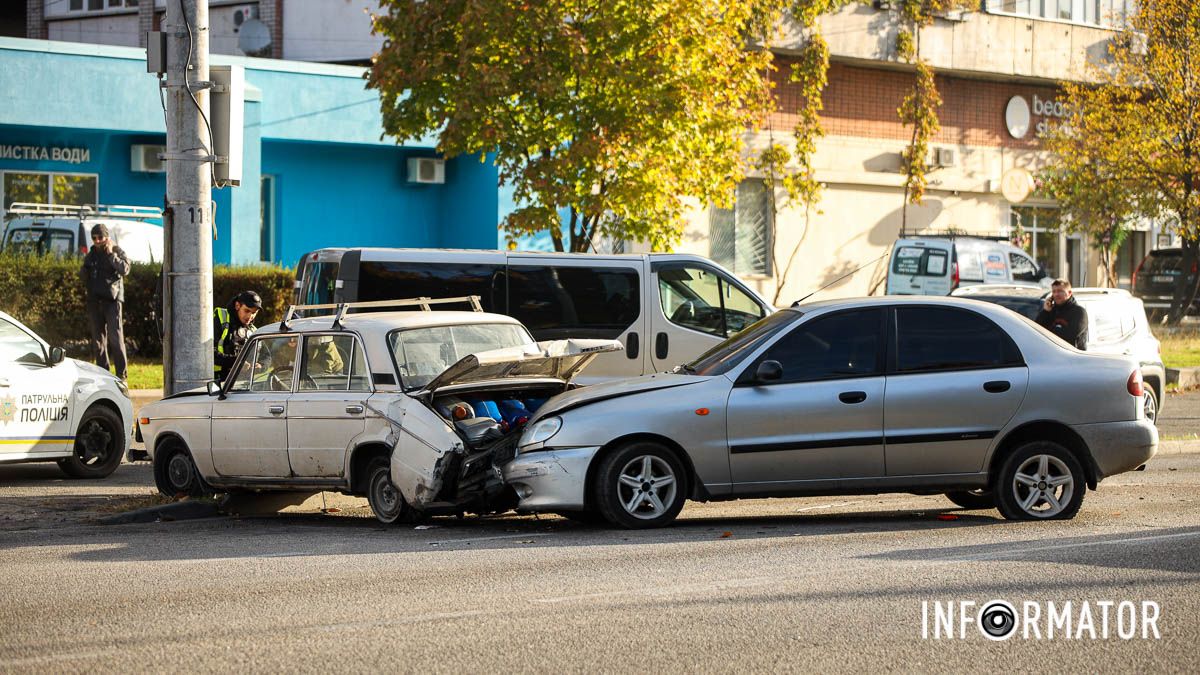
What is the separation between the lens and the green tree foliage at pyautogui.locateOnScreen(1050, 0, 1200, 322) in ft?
110

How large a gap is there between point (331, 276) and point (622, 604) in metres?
8.06

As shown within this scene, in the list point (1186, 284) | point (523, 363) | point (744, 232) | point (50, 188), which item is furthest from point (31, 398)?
point (1186, 284)

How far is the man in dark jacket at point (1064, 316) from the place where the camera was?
15664 mm

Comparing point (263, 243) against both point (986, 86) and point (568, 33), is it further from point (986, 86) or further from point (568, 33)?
point (986, 86)

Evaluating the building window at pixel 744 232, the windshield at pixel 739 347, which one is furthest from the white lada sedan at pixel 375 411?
the building window at pixel 744 232

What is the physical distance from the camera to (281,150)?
1152 inches

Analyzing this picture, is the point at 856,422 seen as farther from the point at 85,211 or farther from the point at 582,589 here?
the point at 85,211

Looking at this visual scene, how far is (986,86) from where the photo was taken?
3709 cm

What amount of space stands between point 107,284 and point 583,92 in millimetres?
6353

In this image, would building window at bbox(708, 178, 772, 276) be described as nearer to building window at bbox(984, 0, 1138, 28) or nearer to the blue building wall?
the blue building wall

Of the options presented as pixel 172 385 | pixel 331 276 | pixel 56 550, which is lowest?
pixel 56 550

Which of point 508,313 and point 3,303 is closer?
point 508,313

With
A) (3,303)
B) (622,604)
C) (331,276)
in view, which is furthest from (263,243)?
(622,604)

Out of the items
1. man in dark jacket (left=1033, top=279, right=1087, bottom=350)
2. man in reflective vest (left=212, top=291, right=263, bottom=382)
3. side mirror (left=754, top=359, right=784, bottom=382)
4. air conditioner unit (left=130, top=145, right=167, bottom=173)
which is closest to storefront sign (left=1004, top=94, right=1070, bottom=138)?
air conditioner unit (left=130, top=145, right=167, bottom=173)
